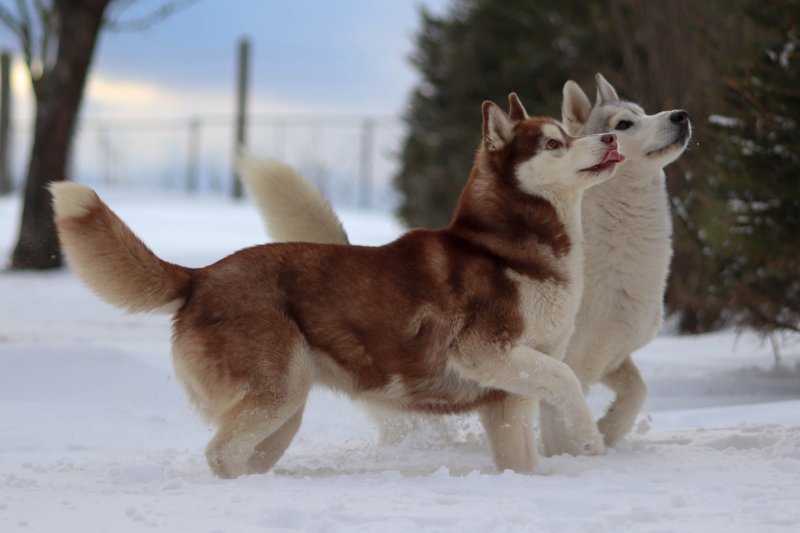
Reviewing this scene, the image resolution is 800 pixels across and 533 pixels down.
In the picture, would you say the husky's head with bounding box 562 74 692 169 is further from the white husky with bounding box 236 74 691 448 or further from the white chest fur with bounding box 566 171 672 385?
the white chest fur with bounding box 566 171 672 385

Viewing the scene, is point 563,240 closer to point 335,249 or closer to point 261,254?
point 335,249

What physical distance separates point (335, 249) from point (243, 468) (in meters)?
0.91

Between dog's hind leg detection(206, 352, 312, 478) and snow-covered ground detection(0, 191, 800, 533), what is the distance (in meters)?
0.10

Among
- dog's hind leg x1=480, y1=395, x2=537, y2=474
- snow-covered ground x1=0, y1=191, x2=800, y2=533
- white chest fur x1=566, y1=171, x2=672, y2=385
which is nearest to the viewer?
snow-covered ground x1=0, y1=191, x2=800, y2=533

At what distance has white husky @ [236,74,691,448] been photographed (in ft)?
15.8

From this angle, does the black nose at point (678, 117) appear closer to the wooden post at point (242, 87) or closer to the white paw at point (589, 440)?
the white paw at point (589, 440)

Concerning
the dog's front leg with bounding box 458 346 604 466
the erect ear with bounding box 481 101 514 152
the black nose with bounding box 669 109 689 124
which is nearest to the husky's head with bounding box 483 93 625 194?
the erect ear with bounding box 481 101 514 152

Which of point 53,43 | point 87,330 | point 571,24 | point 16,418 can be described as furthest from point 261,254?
point 571,24

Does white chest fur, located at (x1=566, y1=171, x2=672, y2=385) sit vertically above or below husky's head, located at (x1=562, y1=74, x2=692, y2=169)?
below

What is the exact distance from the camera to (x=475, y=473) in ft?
13.0

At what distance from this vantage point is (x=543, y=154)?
4277 mm

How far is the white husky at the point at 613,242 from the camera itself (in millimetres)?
4805

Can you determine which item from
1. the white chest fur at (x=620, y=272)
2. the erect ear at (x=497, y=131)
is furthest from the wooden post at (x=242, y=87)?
the erect ear at (x=497, y=131)

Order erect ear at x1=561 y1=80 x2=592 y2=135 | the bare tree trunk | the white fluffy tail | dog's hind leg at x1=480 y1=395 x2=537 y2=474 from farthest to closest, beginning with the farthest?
1. the bare tree trunk
2. erect ear at x1=561 y1=80 x2=592 y2=135
3. the white fluffy tail
4. dog's hind leg at x1=480 y1=395 x2=537 y2=474
